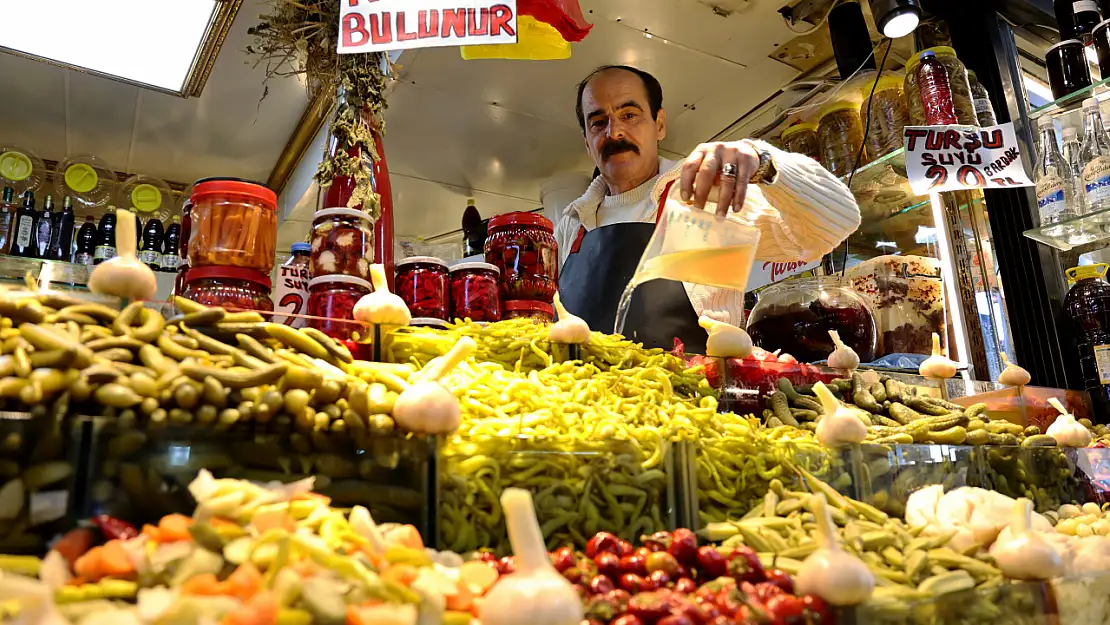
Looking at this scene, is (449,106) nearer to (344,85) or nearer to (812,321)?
(344,85)

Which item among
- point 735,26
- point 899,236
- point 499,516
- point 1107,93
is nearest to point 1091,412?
point 899,236

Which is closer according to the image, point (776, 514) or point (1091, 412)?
point (776, 514)

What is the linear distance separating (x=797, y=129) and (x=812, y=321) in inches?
53.5

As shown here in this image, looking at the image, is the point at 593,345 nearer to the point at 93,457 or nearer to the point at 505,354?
the point at 505,354

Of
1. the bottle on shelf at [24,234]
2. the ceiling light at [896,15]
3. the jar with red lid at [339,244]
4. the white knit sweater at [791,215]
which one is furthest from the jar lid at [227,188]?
the bottle on shelf at [24,234]

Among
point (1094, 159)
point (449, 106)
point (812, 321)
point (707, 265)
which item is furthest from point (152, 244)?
point (1094, 159)

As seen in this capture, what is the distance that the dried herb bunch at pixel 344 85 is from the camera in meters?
1.65

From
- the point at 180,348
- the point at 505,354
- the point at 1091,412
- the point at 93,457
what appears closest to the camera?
the point at 93,457

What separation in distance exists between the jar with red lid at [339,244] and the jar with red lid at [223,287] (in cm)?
14

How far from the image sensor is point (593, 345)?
5.24 feet

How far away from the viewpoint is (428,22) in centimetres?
164

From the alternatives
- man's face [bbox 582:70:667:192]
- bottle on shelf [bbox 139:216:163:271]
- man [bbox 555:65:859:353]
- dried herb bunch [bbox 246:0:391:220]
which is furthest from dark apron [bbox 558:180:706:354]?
bottle on shelf [bbox 139:216:163:271]

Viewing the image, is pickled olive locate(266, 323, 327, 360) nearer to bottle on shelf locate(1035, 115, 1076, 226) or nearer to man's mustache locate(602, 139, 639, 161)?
man's mustache locate(602, 139, 639, 161)

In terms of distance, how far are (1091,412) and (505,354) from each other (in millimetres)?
2209
